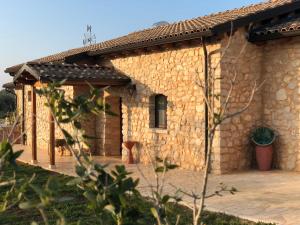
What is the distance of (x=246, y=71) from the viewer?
10.1 m

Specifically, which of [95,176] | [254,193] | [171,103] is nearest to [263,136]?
[171,103]

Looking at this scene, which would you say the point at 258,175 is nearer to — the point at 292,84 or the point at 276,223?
the point at 292,84

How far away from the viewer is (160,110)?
37.8 ft

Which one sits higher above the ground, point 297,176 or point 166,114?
point 166,114

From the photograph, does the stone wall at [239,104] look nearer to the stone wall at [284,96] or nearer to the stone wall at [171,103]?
the stone wall at [284,96]

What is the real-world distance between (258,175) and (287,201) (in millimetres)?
2376

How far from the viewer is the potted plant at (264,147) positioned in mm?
9758

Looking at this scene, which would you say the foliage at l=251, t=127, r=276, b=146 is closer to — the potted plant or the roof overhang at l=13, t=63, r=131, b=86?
the potted plant

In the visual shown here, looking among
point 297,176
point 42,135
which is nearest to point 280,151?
point 297,176

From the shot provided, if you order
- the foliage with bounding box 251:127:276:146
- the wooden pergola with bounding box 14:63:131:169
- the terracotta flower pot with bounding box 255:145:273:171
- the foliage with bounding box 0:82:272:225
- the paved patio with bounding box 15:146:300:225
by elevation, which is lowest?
the paved patio with bounding box 15:146:300:225

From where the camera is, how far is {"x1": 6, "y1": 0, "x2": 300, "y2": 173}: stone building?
9.57 metres

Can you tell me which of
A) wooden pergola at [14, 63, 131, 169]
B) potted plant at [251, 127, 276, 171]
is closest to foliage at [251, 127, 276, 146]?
potted plant at [251, 127, 276, 171]

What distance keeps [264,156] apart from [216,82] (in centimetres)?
211

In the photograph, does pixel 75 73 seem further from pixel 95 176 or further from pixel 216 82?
pixel 95 176
